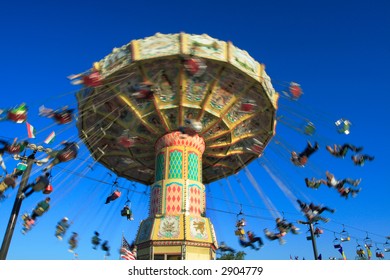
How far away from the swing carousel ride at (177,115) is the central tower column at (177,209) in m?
0.04

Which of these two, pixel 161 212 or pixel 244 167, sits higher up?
pixel 244 167

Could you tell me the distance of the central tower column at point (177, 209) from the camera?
44.3 feet

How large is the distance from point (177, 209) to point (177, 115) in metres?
4.24

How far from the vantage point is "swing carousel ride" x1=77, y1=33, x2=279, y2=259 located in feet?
44.4

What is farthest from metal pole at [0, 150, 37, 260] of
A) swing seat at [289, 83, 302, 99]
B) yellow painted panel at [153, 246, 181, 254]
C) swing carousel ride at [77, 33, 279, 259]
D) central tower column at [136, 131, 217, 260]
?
swing seat at [289, 83, 302, 99]

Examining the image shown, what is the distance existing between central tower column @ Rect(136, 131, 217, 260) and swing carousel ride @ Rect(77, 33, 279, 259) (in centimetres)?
4

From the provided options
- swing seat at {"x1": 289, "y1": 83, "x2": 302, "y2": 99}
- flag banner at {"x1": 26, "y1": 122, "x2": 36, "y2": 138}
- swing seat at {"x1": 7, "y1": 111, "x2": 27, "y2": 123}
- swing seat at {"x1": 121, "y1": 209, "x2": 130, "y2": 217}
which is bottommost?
swing seat at {"x1": 121, "y1": 209, "x2": 130, "y2": 217}

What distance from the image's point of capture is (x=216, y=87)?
14.9 metres

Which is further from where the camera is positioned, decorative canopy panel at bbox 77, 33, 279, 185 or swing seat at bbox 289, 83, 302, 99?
swing seat at bbox 289, 83, 302, 99

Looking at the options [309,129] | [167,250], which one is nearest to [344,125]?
[309,129]

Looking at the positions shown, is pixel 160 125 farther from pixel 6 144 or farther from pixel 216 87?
pixel 6 144

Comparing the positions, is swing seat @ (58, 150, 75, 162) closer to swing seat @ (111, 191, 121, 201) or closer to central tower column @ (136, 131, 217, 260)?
central tower column @ (136, 131, 217, 260)
